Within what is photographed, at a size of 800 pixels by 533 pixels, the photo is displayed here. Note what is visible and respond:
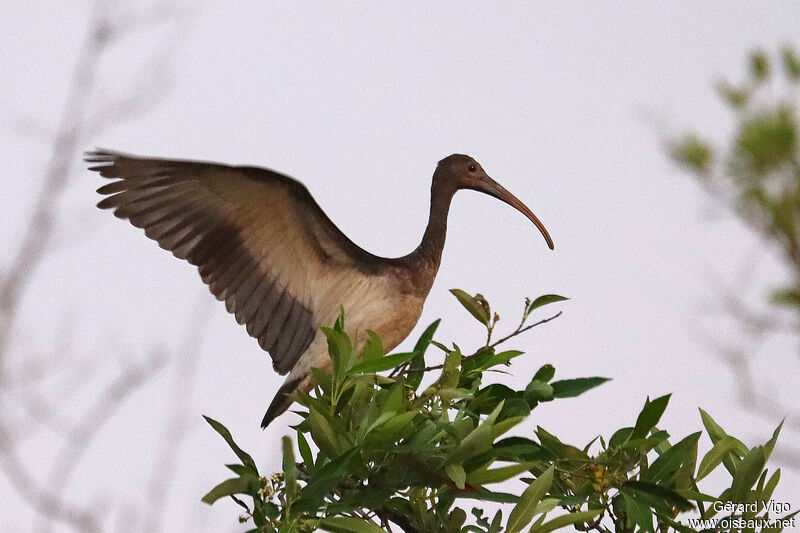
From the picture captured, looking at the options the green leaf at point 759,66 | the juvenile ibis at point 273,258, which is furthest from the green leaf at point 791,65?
the juvenile ibis at point 273,258

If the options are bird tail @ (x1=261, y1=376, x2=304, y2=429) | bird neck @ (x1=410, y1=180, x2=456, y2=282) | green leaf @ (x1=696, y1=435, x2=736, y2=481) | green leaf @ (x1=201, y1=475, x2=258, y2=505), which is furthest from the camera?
bird neck @ (x1=410, y1=180, x2=456, y2=282)

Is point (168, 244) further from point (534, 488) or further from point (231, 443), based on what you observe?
point (534, 488)

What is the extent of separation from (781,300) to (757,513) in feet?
6.84

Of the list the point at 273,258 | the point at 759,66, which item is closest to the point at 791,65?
the point at 759,66

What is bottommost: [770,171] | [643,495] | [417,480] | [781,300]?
[417,480]

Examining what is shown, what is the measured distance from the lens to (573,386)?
10.9ft

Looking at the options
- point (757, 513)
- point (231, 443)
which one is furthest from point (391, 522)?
point (757, 513)

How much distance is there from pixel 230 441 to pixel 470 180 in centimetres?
288

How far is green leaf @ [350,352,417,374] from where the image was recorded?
10.5 feet

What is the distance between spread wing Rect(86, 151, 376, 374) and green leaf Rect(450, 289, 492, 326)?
1.31 m

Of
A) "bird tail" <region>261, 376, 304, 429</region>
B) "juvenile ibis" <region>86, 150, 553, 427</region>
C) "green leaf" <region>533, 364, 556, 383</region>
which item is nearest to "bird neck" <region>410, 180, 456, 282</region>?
"juvenile ibis" <region>86, 150, 553, 427</region>

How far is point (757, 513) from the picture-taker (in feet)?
11.0

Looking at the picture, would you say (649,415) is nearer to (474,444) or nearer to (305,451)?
(474,444)

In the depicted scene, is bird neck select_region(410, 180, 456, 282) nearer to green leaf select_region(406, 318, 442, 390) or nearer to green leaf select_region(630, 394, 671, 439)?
green leaf select_region(406, 318, 442, 390)
